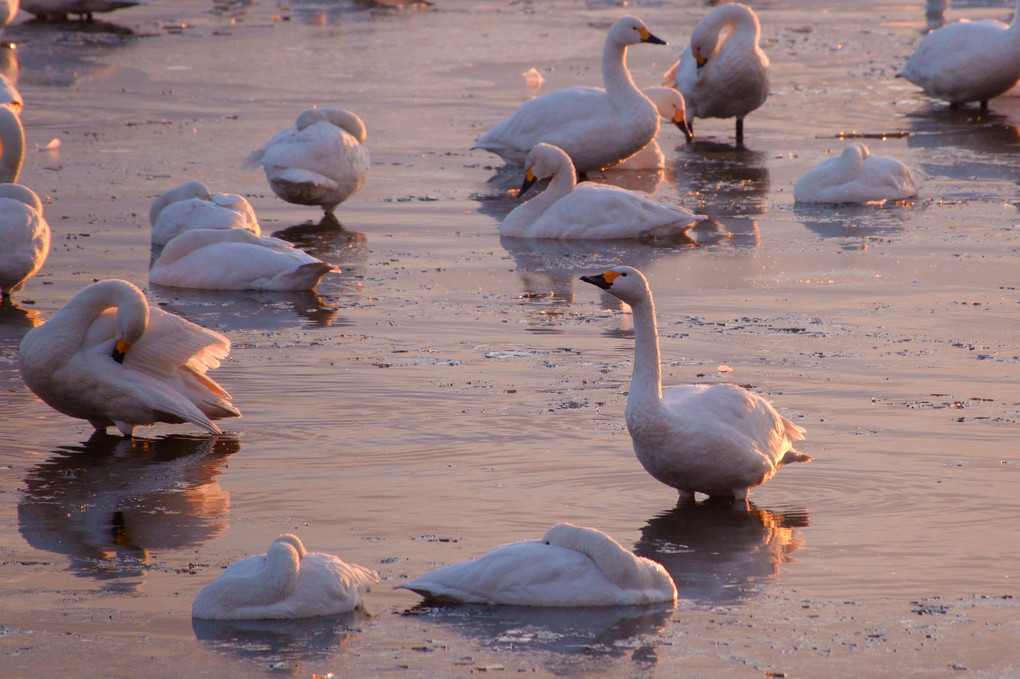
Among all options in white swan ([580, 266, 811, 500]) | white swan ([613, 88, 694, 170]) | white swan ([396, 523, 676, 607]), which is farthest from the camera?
white swan ([613, 88, 694, 170])

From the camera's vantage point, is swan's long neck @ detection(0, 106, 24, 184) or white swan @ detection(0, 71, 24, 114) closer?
swan's long neck @ detection(0, 106, 24, 184)

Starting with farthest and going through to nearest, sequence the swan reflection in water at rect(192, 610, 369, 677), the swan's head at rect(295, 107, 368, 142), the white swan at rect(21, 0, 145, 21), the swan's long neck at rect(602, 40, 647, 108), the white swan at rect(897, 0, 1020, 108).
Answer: the white swan at rect(21, 0, 145, 21) → the white swan at rect(897, 0, 1020, 108) → the swan's long neck at rect(602, 40, 647, 108) → the swan's head at rect(295, 107, 368, 142) → the swan reflection in water at rect(192, 610, 369, 677)

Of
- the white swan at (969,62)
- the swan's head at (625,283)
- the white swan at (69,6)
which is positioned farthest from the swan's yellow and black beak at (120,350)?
the white swan at (69,6)

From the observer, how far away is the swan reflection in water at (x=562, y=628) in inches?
208

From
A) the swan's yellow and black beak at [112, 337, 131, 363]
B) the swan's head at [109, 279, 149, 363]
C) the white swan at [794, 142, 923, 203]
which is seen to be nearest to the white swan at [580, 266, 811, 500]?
the swan's head at [109, 279, 149, 363]

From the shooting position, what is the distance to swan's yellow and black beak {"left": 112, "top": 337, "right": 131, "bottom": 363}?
26.1 feet

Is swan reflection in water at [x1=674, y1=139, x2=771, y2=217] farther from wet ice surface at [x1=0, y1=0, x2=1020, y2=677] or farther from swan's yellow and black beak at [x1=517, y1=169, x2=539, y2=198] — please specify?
swan's yellow and black beak at [x1=517, y1=169, x2=539, y2=198]

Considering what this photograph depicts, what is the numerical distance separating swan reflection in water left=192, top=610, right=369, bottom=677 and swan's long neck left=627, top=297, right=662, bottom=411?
184cm

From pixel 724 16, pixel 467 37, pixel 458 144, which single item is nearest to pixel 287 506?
pixel 458 144

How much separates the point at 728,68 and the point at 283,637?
12.9 metres

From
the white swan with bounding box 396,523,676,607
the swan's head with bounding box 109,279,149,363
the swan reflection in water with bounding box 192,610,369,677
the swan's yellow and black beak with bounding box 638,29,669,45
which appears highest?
the swan's yellow and black beak with bounding box 638,29,669,45

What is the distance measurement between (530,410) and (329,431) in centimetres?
103

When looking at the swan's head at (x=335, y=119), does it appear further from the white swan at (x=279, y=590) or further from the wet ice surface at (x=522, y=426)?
the white swan at (x=279, y=590)

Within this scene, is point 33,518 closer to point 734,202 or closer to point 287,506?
point 287,506
